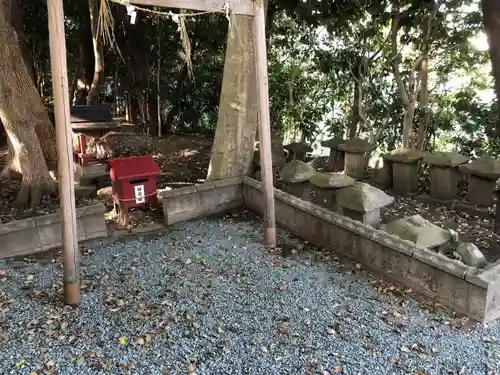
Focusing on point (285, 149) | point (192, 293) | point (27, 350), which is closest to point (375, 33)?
point (285, 149)

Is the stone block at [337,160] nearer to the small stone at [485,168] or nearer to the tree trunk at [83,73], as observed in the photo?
the small stone at [485,168]

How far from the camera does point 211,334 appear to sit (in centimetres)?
314

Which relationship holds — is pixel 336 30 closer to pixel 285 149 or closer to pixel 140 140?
pixel 285 149

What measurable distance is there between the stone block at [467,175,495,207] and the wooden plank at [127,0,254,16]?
3444 mm

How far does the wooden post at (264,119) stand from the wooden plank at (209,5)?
0.27 feet

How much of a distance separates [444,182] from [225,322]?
3933 mm

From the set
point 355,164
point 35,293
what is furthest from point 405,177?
point 35,293

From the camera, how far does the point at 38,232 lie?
4.44 m

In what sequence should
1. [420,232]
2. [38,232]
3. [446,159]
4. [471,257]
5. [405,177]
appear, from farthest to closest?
[405,177] < [446,159] < [38,232] < [420,232] < [471,257]

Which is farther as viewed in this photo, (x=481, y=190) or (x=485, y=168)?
(x=481, y=190)

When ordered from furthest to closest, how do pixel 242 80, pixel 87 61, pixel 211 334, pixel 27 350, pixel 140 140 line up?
pixel 87 61, pixel 140 140, pixel 242 80, pixel 211 334, pixel 27 350

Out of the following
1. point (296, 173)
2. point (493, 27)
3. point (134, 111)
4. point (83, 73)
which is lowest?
point (296, 173)

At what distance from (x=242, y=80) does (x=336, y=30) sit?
2.74 m

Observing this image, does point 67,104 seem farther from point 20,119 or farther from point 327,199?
point 327,199
